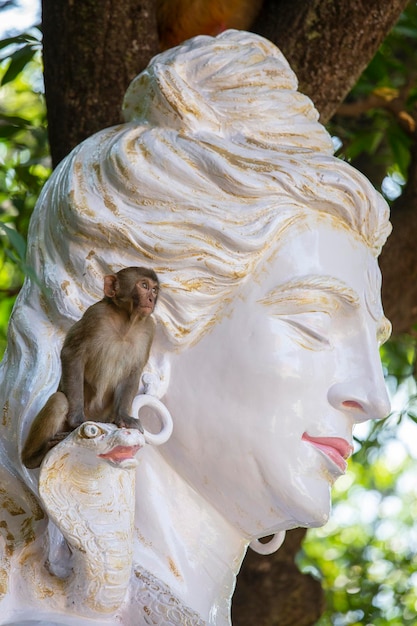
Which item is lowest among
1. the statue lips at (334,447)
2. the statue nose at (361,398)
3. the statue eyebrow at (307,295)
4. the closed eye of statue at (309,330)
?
the statue lips at (334,447)

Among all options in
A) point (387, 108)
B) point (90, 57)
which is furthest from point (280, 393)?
point (387, 108)

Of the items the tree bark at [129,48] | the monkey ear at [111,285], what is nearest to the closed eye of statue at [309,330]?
the monkey ear at [111,285]

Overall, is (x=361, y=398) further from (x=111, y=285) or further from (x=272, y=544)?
Answer: (x=111, y=285)

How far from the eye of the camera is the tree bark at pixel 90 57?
3699 mm

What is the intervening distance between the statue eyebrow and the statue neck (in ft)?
1.34

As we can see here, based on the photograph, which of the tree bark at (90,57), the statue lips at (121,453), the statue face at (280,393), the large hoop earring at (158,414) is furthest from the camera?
the tree bark at (90,57)

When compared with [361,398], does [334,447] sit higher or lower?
lower

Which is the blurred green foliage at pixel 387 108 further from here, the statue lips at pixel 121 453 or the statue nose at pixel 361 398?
the statue lips at pixel 121 453

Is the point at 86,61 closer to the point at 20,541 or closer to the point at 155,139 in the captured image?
the point at 155,139

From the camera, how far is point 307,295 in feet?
9.36

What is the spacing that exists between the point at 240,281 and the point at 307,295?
15cm

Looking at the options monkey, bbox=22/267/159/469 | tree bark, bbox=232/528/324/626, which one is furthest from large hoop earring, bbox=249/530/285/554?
tree bark, bbox=232/528/324/626

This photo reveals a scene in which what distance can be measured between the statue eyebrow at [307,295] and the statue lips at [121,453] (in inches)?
23.5

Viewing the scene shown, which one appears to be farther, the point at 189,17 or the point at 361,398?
the point at 189,17
